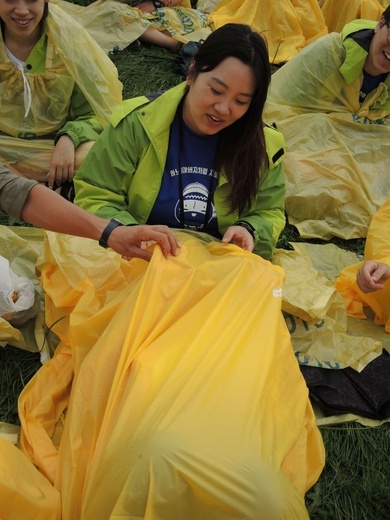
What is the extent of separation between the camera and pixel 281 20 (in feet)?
16.6

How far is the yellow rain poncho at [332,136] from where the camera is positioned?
11.5ft

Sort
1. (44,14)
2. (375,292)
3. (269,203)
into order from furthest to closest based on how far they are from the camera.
Result: (44,14), (375,292), (269,203)

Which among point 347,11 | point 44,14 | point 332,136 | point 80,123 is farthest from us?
point 347,11

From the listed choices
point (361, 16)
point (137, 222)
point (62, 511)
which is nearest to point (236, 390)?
point (62, 511)

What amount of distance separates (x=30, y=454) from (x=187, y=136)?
4.14ft

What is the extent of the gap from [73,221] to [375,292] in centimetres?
143

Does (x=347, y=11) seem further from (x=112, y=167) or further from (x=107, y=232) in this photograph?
(x=107, y=232)

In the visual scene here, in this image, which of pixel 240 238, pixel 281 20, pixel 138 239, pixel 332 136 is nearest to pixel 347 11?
pixel 281 20

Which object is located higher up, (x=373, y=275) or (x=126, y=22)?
(x=126, y=22)

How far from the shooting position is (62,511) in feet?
5.41

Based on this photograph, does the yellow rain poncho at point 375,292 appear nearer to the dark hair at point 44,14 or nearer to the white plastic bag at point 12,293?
the white plastic bag at point 12,293

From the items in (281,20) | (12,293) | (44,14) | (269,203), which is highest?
(44,14)

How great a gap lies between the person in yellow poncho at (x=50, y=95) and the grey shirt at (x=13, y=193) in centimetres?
109

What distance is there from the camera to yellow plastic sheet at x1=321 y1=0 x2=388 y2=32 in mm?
5332
